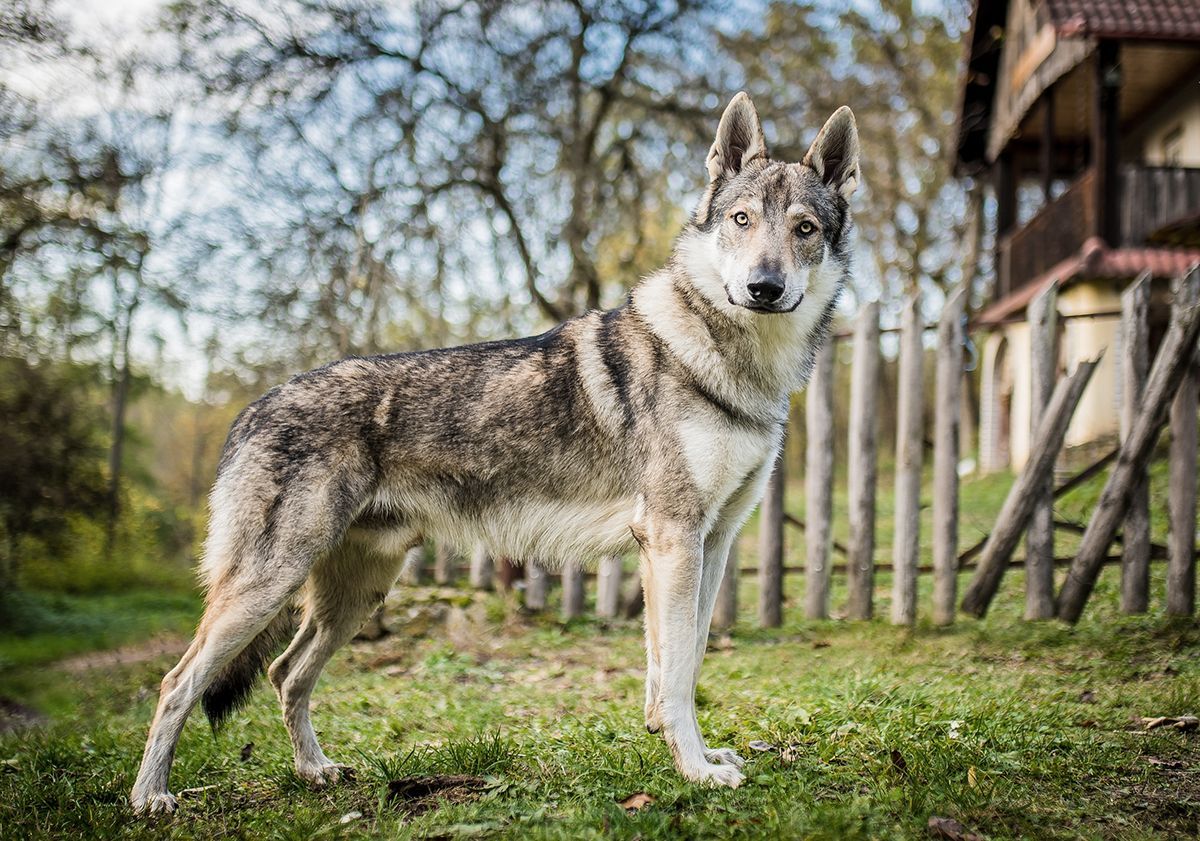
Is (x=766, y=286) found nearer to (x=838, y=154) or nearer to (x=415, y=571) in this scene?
(x=838, y=154)

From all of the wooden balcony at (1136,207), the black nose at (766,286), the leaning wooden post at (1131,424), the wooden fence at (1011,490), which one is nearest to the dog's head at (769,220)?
the black nose at (766,286)

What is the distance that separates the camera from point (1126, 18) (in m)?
13.6

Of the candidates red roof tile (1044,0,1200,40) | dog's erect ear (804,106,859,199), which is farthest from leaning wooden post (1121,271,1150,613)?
red roof tile (1044,0,1200,40)

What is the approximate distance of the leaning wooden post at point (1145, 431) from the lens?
239 inches

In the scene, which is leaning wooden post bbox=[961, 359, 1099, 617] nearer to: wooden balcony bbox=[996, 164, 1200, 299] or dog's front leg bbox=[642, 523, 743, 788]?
dog's front leg bbox=[642, 523, 743, 788]

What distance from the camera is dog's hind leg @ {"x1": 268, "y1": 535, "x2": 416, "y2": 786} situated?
4168 millimetres

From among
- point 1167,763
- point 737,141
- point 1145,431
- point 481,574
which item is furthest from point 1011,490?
point 481,574

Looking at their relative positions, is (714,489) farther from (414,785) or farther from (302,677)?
(302,677)

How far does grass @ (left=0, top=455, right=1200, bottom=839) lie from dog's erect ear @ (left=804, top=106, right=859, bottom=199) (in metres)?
2.55

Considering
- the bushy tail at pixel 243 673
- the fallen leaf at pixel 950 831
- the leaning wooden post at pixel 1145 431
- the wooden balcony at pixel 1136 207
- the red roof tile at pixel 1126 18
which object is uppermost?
the red roof tile at pixel 1126 18

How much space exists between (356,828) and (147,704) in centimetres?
404

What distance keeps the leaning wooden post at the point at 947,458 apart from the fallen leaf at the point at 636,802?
432 cm

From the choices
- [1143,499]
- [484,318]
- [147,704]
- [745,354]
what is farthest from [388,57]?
[1143,499]

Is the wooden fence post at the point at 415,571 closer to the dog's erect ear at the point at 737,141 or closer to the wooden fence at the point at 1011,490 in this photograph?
the wooden fence at the point at 1011,490
